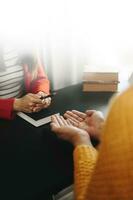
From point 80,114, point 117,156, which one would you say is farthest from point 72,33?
point 117,156

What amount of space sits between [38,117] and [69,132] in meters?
0.25

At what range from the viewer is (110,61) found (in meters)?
1.85

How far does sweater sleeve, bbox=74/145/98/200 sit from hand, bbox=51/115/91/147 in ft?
0.25

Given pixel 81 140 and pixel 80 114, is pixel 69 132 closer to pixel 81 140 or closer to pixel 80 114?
pixel 81 140

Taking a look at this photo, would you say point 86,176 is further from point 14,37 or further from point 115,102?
point 14,37

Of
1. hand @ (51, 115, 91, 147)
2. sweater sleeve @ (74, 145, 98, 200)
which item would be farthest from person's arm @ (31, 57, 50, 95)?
sweater sleeve @ (74, 145, 98, 200)

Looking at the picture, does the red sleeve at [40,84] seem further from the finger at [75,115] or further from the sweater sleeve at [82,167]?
the sweater sleeve at [82,167]

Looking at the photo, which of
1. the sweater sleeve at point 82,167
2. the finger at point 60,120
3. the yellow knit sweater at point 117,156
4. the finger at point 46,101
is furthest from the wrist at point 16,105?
the yellow knit sweater at point 117,156

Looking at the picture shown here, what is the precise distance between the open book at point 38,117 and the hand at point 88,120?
0.09 metres

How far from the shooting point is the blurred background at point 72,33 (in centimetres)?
159

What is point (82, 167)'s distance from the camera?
848 millimetres

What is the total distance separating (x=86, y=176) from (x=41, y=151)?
24 cm

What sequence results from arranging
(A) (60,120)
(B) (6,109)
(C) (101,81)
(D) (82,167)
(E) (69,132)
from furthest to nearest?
(C) (101,81)
(B) (6,109)
(A) (60,120)
(E) (69,132)
(D) (82,167)

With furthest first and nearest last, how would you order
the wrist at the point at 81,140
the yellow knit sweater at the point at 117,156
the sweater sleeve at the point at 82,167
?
the wrist at the point at 81,140
the sweater sleeve at the point at 82,167
the yellow knit sweater at the point at 117,156
